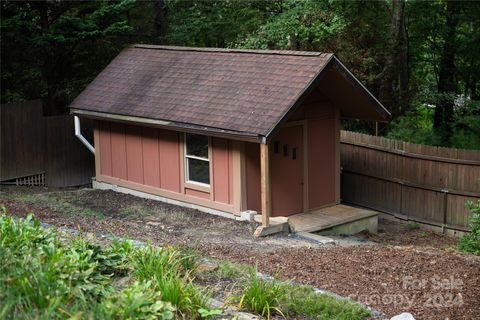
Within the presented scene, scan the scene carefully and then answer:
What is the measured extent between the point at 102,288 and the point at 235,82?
8.97m

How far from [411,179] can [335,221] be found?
2.65 metres

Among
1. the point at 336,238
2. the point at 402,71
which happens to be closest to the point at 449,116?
the point at 402,71

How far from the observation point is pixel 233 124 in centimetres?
1350

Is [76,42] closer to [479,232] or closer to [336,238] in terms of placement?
[336,238]

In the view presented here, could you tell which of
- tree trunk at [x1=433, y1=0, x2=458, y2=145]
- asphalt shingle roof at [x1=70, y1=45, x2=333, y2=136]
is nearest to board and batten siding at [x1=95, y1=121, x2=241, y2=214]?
asphalt shingle roof at [x1=70, y1=45, x2=333, y2=136]

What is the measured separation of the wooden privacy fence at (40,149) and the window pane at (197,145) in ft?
17.0

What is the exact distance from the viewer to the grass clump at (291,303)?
22.7 ft

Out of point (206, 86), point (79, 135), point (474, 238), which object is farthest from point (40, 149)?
point (474, 238)

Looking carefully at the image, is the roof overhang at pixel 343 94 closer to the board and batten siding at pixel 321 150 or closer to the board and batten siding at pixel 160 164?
the board and batten siding at pixel 321 150

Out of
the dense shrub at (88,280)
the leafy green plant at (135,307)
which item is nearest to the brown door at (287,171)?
the dense shrub at (88,280)

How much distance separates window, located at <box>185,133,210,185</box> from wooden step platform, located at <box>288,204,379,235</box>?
2.14 m

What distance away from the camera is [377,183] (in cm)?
1712

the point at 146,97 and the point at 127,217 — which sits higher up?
the point at 146,97

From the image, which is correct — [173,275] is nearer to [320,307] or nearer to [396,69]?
[320,307]
